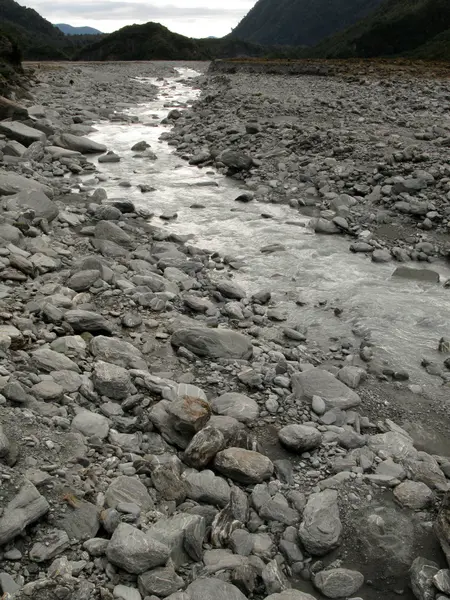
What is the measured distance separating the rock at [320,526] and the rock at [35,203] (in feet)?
22.2

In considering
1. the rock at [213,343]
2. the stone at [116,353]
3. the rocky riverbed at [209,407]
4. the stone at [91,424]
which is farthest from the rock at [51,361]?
the rock at [213,343]

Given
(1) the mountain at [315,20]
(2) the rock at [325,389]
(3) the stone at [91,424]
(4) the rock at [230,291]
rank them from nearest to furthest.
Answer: (3) the stone at [91,424], (2) the rock at [325,389], (4) the rock at [230,291], (1) the mountain at [315,20]

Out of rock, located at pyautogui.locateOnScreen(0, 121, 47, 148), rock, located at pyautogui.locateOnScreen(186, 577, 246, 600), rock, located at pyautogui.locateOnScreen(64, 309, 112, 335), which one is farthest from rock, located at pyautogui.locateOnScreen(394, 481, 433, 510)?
rock, located at pyautogui.locateOnScreen(0, 121, 47, 148)

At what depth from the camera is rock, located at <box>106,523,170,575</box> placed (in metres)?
3.13

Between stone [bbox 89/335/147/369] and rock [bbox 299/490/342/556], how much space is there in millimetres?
2208

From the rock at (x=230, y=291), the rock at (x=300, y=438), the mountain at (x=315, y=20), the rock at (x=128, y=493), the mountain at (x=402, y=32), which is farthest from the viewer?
the mountain at (x=315, y=20)

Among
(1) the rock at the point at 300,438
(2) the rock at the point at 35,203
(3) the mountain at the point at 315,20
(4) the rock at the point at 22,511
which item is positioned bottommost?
(1) the rock at the point at 300,438

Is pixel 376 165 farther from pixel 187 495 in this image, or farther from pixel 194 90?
pixel 194 90

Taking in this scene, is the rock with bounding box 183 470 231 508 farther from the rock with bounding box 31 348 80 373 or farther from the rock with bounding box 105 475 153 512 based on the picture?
the rock with bounding box 31 348 80 373

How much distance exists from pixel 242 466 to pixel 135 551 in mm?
1238

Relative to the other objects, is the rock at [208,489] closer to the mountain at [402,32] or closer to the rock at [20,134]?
the rock at [20,134]

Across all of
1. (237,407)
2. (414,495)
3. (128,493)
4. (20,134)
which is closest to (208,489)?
(128,493)

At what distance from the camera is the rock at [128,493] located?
12.0 ft

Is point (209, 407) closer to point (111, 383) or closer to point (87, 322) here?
point (111, 383)
